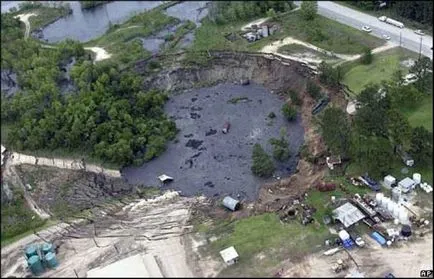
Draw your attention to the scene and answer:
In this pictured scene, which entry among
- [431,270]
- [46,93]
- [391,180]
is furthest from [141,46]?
[431,270]

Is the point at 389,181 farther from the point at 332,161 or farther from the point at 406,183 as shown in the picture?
the point at 332,161

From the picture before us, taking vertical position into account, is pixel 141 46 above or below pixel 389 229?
above

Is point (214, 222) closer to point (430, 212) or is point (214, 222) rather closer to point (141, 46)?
point (430, 212)

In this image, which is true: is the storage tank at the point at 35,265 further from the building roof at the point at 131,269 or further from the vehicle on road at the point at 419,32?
the vehicle on road at the point at 419,32

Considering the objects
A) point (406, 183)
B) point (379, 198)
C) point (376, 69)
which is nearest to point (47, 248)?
point (379, 198)

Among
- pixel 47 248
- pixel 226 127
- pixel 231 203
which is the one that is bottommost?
pixel 231 203

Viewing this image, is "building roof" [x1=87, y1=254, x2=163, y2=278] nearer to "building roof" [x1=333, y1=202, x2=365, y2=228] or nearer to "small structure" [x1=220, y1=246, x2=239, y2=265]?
"small structure" [x1=220, y1=246, x2=239, y2=265]
